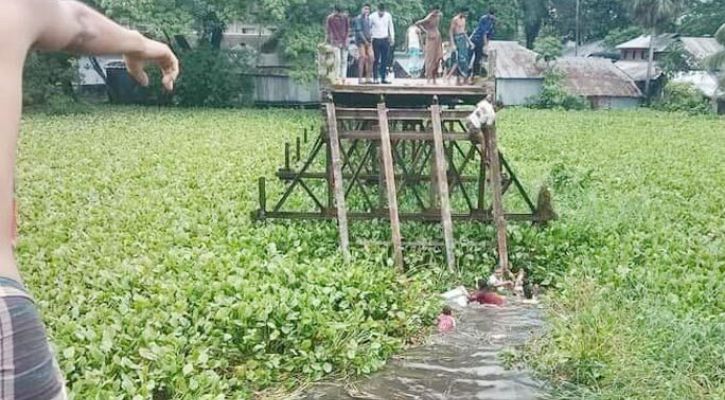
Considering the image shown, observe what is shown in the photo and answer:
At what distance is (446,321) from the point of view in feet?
25.2

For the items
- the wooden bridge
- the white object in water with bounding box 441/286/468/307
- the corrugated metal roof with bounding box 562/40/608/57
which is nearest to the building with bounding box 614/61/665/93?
the corrugated metal roof with bounding box 562/40/608/57

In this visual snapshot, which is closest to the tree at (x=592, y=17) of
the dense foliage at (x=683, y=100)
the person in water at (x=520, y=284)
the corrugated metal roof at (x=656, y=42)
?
the corrugated metal roof at (x=656, y=42)

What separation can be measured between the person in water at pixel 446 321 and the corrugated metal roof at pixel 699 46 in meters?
33.8

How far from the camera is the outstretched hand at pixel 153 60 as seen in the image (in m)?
2.16

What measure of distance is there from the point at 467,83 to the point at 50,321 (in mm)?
7038

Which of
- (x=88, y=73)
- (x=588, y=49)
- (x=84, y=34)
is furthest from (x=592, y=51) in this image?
(x=84, y=34)

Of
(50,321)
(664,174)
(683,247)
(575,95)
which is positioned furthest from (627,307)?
(575,95)

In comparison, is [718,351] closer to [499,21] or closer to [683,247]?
[683,247]

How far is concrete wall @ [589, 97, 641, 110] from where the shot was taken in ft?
127

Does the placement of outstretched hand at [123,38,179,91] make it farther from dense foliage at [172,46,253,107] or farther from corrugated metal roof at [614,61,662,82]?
corrugated metal roof at [614,61,662,82]

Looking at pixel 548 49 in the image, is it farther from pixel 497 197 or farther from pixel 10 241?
pixel 10 241

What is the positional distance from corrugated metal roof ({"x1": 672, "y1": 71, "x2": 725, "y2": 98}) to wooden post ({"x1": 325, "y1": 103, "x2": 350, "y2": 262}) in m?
32.7

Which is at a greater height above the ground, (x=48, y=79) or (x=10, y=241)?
(x=10, y=241)

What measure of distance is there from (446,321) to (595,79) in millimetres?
34067
